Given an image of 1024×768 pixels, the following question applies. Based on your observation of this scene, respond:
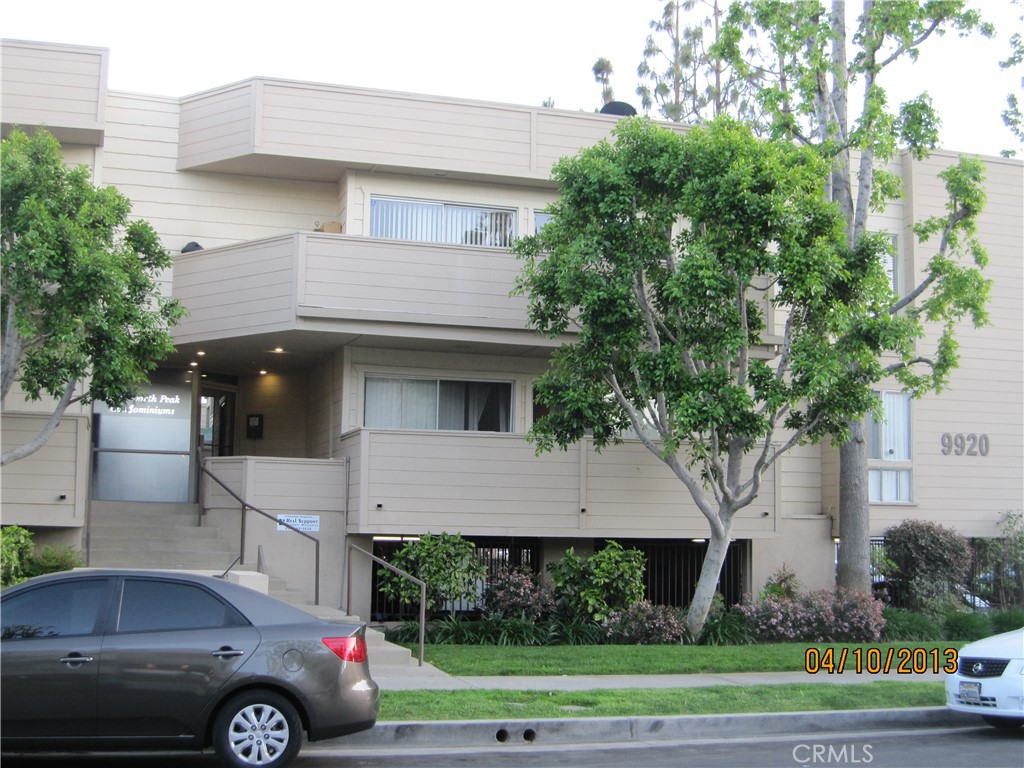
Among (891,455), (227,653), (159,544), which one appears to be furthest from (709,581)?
(227,653)

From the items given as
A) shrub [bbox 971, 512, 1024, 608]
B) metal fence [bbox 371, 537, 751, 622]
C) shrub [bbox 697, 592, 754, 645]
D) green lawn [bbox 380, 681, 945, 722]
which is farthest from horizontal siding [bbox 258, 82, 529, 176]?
shrub [bbox 971, 512, 1024, 608]

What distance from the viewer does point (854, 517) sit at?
19500mm

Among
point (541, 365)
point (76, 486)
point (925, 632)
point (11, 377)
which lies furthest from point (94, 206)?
point (925, 632)

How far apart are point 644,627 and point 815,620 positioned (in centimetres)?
283

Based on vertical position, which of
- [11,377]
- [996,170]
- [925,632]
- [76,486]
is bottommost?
[925,632]

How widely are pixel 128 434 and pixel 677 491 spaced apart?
30.2 ft

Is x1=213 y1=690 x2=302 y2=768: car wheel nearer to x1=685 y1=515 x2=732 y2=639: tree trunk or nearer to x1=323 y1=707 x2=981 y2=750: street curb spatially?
x1=323 y1=707 x2=981 y2=750: street curb

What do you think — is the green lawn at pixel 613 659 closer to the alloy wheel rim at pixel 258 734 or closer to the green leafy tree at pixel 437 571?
the green leafy tree at pixel 437 571

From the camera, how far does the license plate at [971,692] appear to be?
1133 cm

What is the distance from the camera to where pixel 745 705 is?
1193cm

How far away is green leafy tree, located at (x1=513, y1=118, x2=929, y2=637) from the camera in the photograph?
611 inches

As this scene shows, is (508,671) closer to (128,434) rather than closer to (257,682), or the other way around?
(257,682)

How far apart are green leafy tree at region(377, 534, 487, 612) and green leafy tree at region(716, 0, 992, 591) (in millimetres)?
5691

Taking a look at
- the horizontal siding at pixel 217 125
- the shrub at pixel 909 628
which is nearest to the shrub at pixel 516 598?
the shrub at pixel 909 628
